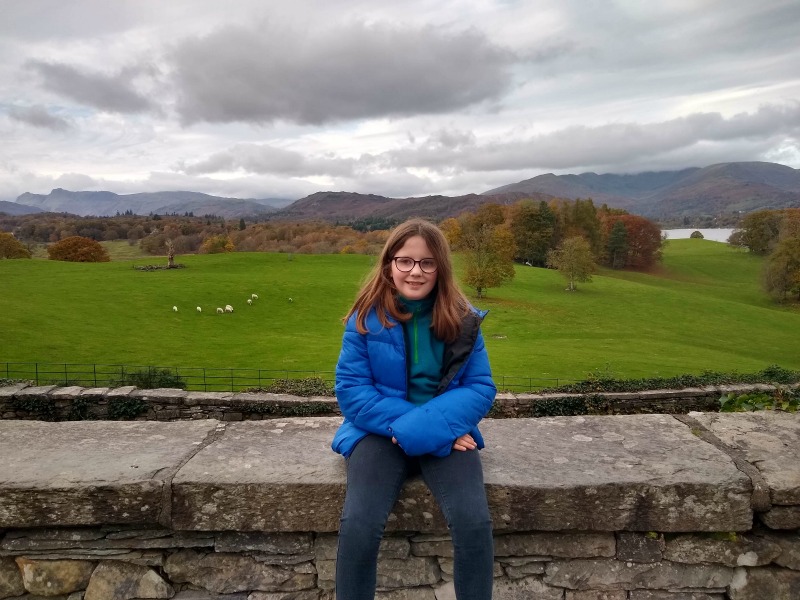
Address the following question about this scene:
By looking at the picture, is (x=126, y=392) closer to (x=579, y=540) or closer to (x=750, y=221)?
(x=579, y=540)

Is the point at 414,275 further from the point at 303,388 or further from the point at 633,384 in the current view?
the point at 633,384

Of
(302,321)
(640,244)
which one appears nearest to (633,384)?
(302,321)

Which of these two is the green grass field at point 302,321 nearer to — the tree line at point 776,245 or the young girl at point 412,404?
the tree line at point 776,245

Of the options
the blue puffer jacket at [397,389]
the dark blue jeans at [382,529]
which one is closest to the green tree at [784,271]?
the blue puffer jacket at [397,389]

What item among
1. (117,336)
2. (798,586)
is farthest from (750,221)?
(798,586)

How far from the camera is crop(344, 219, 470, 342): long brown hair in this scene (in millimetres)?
2840

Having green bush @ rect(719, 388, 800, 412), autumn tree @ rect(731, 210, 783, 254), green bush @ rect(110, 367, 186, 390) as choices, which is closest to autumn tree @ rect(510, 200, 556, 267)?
autumn tree @ rect(731, 210, 783, 254)

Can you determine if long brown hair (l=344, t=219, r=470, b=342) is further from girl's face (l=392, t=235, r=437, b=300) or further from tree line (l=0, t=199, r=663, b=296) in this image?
tree line (l=0, t=199, r=663, b=296)

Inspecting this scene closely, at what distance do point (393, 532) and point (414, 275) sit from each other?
134 cm

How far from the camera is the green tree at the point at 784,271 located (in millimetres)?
47094

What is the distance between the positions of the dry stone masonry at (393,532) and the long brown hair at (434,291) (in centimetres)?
79

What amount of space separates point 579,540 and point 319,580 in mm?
1292

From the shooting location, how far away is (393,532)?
8.30ft

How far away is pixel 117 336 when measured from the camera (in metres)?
25.3
